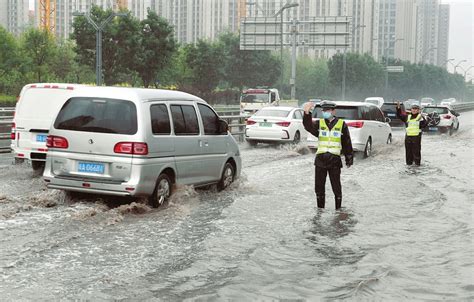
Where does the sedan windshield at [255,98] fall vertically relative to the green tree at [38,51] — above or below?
below

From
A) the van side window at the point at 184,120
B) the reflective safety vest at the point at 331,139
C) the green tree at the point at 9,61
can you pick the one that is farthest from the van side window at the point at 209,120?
the green tree at the point at 9,61

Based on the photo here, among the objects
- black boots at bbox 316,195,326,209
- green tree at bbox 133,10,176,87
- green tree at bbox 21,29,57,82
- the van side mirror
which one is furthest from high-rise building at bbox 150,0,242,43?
black boots at bbox 316,195,326,209

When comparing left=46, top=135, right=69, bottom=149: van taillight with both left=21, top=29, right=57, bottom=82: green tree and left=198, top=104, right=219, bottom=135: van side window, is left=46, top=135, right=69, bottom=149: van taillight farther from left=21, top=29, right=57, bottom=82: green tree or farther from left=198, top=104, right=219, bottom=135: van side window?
left=21, top=29, right=57, bottom=82: green tree

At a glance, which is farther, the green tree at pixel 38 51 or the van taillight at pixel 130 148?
the green tree at pixel 38 51

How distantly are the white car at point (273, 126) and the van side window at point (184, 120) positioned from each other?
42.9 ft

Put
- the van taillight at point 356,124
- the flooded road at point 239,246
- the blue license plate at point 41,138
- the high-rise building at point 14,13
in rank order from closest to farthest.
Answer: the flooded road at point 239,246 → the blue license plate at point 41,138 → the van taillight at point 356,124 → the high-rise building at point 14,13

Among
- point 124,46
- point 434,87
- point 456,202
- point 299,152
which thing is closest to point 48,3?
point 434,87

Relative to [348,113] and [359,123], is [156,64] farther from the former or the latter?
[359,123]

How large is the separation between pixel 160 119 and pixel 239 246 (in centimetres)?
279

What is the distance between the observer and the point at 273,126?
24.3 metres

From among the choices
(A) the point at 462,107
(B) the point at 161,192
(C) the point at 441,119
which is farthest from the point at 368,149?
(A) the point at 462,107

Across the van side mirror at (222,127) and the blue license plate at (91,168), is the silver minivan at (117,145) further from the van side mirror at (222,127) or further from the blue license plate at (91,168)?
the van side mirror at (222,127)

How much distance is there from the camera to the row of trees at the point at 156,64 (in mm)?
50969

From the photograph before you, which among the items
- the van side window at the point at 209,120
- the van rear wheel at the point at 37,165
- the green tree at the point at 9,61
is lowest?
the van rear wheel at the point at 37,165
